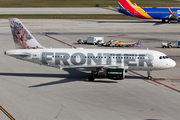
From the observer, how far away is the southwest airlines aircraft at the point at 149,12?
4031 inches

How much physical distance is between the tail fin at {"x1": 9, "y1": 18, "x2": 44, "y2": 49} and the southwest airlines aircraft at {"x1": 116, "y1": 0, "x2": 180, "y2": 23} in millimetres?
65980

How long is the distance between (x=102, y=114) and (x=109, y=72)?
10.3 meters

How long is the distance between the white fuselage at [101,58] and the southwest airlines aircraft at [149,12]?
63946mm

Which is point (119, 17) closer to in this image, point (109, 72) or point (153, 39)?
point (153, 39)

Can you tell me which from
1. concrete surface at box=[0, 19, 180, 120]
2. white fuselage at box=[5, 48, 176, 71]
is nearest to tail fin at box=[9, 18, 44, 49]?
white fuselage at box=[5, 48, 176, 71]

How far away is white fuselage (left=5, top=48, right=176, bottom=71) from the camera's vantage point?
133ft

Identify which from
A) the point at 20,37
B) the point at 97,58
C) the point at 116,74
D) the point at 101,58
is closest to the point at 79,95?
the point at 116,74

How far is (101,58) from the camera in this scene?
133 feet

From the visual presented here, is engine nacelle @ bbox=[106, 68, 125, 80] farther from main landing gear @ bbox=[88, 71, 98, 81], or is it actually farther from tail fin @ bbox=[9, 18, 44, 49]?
tail fin @ bbox=[9, 18, 44, 49]

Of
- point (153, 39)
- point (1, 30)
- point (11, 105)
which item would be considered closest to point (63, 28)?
point (1, 30)

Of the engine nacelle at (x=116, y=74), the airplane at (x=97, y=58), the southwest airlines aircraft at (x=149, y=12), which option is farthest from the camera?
the southwest airlines aircraft at (x=149, y=12)

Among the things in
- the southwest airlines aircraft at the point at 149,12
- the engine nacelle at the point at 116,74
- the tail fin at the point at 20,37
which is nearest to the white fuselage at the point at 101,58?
the tail fin at the point at 20,37

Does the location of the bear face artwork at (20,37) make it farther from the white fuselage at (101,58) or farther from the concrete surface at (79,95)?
the concrete surface at (79,95)

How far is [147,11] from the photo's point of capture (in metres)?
103
